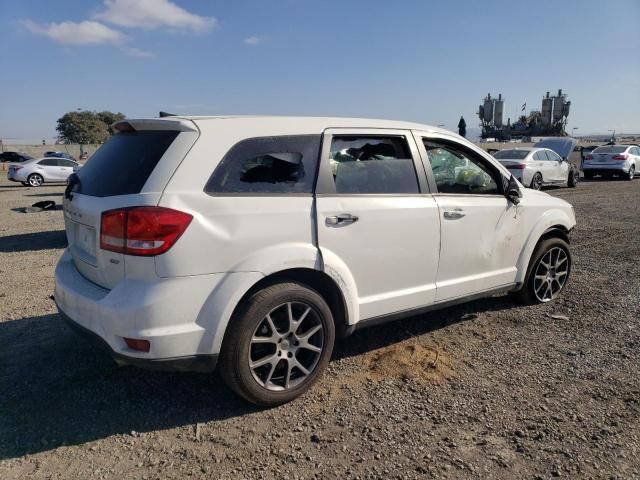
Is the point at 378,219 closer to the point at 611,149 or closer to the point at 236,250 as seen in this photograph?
the point at 236,250

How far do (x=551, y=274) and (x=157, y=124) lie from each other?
13.4ft

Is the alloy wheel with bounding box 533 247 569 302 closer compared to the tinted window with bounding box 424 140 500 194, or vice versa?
the tinted window with bounding box 424 140 500 194

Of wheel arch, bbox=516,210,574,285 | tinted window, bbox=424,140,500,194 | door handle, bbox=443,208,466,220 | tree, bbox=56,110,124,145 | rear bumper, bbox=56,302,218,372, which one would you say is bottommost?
rear bumper, bbox=56,302,218,372

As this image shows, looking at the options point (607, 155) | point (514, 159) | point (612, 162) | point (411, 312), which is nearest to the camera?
point (411, 312)

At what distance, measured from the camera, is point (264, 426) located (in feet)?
9.82

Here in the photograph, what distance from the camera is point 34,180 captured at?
936 inches

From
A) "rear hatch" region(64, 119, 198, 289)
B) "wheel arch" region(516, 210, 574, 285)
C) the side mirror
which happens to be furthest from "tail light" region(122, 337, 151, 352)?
"wheel arch" region(516, 210, 574, 285)

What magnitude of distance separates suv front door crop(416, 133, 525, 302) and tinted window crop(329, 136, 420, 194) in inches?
8.2

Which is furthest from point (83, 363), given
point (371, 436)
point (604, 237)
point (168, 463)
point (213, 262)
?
point (604, 237)

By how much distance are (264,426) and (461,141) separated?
2.76 metres

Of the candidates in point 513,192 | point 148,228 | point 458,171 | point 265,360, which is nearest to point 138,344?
point 148,228

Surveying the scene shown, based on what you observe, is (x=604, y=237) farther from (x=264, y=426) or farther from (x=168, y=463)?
(x=168, y=463)

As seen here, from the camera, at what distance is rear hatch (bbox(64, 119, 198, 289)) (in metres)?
2.80

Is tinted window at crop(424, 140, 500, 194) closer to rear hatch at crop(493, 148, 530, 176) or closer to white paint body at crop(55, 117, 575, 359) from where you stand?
white paint body at crop(55, 117, 575, 359)
